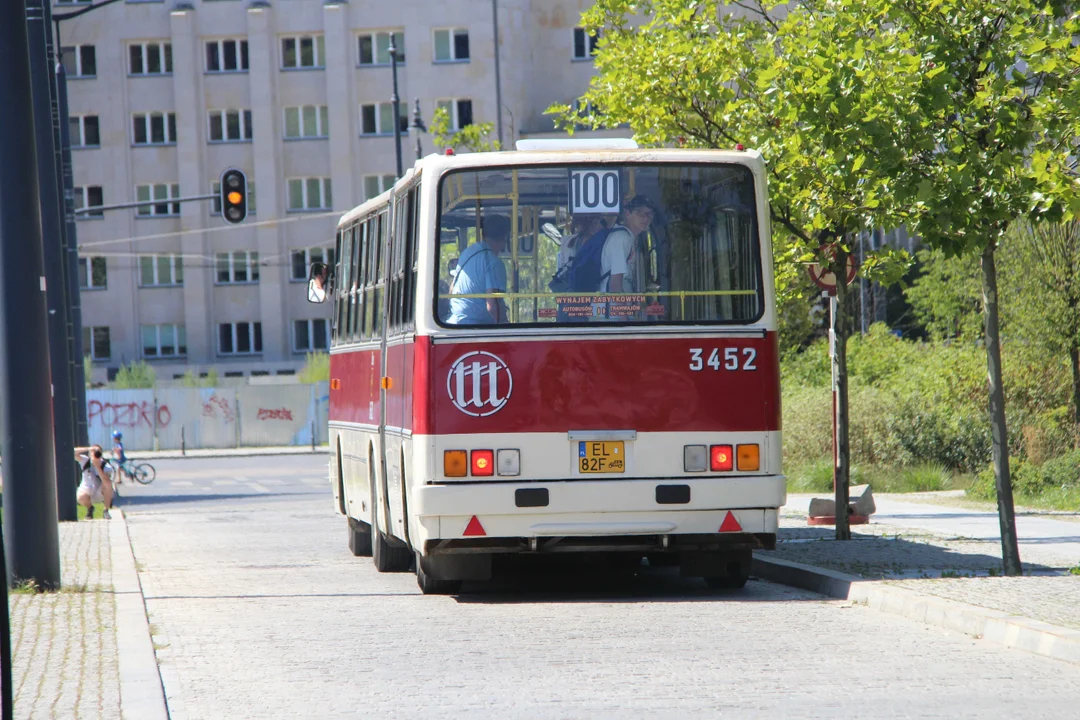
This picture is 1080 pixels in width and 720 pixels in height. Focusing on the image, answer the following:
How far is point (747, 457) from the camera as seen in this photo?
1202cm

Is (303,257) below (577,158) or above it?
above

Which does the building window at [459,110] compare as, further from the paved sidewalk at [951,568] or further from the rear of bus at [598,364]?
the rear of bus at [598,364]

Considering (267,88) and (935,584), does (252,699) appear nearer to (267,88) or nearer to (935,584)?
(935,584)

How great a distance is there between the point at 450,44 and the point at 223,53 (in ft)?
28.4

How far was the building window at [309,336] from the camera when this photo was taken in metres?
63.8

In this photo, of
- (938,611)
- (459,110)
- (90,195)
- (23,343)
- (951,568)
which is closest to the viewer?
(938,611)

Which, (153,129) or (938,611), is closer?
(938,611)

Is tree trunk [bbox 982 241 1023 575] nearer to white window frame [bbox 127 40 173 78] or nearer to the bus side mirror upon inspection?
the bus side mirror

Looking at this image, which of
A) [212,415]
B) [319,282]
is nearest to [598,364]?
[319,282]

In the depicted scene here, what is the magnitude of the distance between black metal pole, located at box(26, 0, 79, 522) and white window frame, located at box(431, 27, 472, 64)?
40.1 metres

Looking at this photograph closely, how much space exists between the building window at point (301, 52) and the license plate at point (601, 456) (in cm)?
5324

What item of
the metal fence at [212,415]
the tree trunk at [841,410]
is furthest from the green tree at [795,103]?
the metal fence at [212,415]

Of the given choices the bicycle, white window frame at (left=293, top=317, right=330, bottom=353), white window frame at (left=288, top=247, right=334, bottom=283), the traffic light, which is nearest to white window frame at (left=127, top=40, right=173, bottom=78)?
white window frame at (left=288, top=247, right=334, bottom=283)

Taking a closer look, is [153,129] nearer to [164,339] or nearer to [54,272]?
[164,339]
